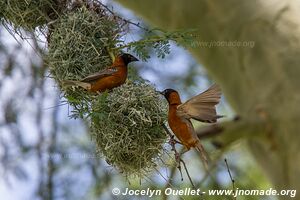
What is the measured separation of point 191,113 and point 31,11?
825mm

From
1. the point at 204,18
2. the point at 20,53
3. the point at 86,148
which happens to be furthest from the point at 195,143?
the point at 20,53

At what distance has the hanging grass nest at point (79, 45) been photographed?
1.75m

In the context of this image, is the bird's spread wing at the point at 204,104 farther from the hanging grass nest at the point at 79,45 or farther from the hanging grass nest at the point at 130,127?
the hanging grass nest at the point at 79,45

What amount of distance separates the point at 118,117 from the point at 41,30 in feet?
1.63

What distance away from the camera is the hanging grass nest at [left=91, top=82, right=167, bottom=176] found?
1.60m

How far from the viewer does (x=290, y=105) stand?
63 centimetres

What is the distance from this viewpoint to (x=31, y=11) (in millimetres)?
1833

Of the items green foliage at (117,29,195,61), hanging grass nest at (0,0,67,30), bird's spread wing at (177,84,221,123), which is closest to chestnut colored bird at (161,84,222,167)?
bird's spread wing at (177,84,221,123)

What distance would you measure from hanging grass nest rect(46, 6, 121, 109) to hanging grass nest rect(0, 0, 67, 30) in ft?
0.17

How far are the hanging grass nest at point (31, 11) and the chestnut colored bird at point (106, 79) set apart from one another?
0.31 m

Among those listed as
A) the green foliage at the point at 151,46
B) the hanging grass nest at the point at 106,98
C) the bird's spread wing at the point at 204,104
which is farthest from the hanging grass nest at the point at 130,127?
the bird's spread wing at the point at 204,104
